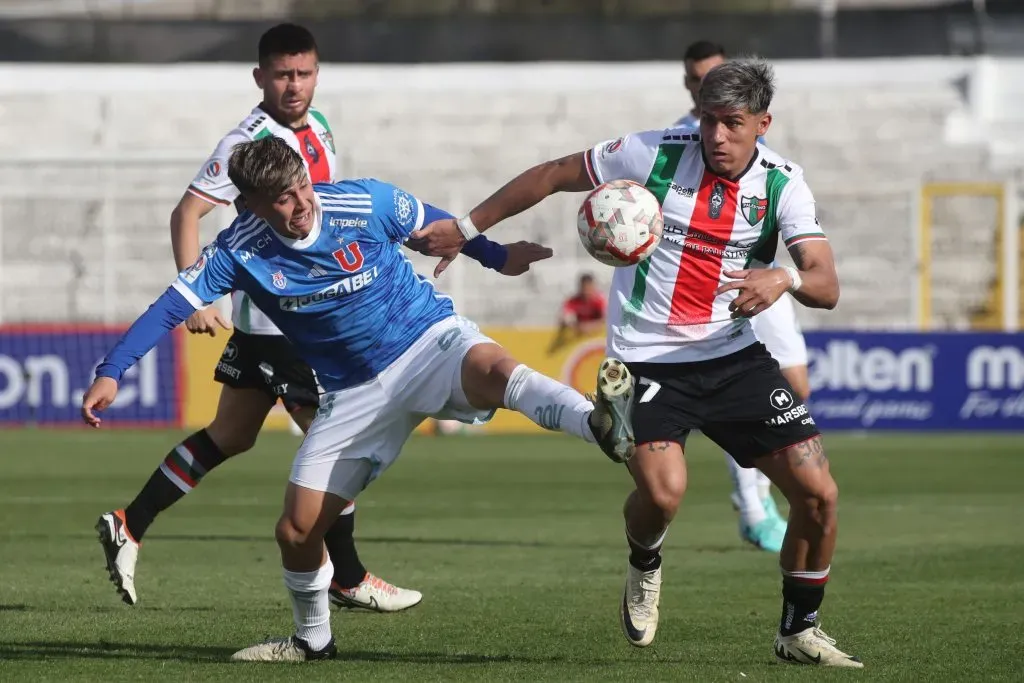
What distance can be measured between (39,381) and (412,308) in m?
15.0

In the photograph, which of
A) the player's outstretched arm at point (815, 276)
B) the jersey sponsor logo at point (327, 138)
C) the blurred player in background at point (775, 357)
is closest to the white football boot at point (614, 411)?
the player's outstretched arm at point (815, 276)

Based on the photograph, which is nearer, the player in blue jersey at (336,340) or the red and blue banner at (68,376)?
the player in blue jersey at (336,340)

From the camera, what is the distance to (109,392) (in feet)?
20.0

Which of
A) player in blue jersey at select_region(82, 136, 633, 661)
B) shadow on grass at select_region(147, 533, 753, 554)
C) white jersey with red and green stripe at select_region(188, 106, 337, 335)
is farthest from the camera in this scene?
shadow on grass at select_region(147, 533, 753, 554)

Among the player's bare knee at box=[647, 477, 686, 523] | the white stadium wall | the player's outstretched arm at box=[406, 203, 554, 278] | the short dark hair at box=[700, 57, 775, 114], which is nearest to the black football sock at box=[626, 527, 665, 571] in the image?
the player's bare knee at box=[647, 477, 686, 523]

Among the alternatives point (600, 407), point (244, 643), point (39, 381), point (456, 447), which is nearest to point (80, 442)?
point (39, 381)

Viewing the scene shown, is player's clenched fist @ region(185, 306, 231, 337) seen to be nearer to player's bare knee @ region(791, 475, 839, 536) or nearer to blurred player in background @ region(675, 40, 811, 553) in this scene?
player's bare knee @ region(791, 475, 839, 536)

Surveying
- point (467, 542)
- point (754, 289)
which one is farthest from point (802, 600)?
point (467, 542)

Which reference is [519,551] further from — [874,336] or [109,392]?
[874,336]

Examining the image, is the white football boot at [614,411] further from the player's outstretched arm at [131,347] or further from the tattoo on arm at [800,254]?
the player's outstretched arm at [131,347]

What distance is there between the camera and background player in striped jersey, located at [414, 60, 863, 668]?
648 centimetres

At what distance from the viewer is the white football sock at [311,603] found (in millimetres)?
6582

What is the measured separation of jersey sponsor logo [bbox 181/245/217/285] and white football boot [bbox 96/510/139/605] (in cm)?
156

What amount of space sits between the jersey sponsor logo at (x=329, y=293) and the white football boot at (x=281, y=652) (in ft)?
4.16
